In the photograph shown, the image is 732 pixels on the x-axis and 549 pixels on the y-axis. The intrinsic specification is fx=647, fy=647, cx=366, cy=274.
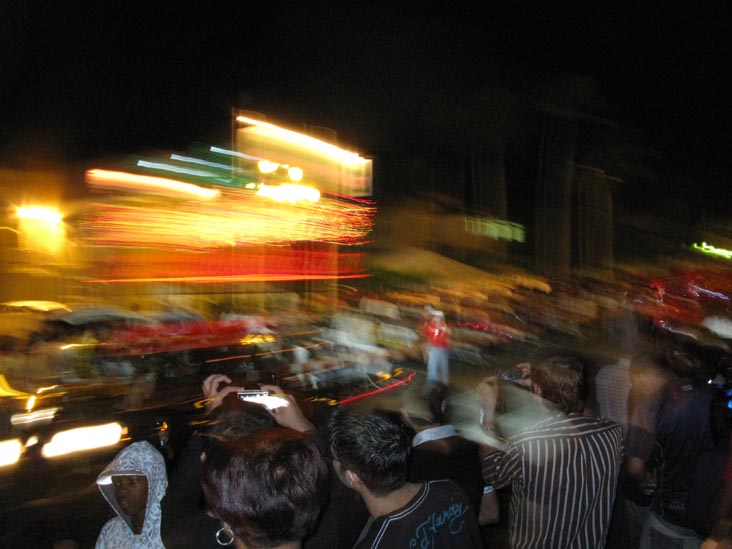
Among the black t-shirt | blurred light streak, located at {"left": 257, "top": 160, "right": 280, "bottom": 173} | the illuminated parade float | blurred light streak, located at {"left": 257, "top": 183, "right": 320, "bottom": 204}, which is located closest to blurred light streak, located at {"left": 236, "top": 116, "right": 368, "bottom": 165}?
the illuminated parade float

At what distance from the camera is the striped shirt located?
288 centimetres

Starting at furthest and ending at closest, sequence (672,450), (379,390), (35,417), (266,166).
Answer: (266,166)
(379,390)
(35,417)
(672,450)

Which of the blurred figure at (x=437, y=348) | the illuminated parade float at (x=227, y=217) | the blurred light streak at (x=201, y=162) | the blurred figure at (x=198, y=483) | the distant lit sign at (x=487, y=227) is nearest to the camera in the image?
Result: the blurred figure at (x=198, y=483)

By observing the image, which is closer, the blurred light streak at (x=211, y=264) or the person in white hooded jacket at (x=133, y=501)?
the person in white hooded jacket at (x=133, y=501)

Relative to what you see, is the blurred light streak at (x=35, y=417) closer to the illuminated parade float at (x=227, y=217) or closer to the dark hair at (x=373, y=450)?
the dark hair at (x=373, y=450)

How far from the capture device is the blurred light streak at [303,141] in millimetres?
16266

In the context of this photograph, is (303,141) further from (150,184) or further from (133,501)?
(133,501)

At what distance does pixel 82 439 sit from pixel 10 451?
60 centimetres

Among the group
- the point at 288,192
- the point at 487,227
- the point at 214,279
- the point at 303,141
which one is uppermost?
the point at 303,141

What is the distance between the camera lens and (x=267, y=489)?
2.03 metres

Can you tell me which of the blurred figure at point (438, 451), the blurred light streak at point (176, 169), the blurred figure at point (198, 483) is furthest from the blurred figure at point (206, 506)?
the blurred light streak at point (176, 169)

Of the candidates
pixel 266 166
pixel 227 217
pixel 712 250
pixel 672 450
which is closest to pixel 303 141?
pixel 266 166

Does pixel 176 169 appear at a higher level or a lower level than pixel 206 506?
higher

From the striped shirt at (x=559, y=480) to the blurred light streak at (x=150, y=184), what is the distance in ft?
35.1
